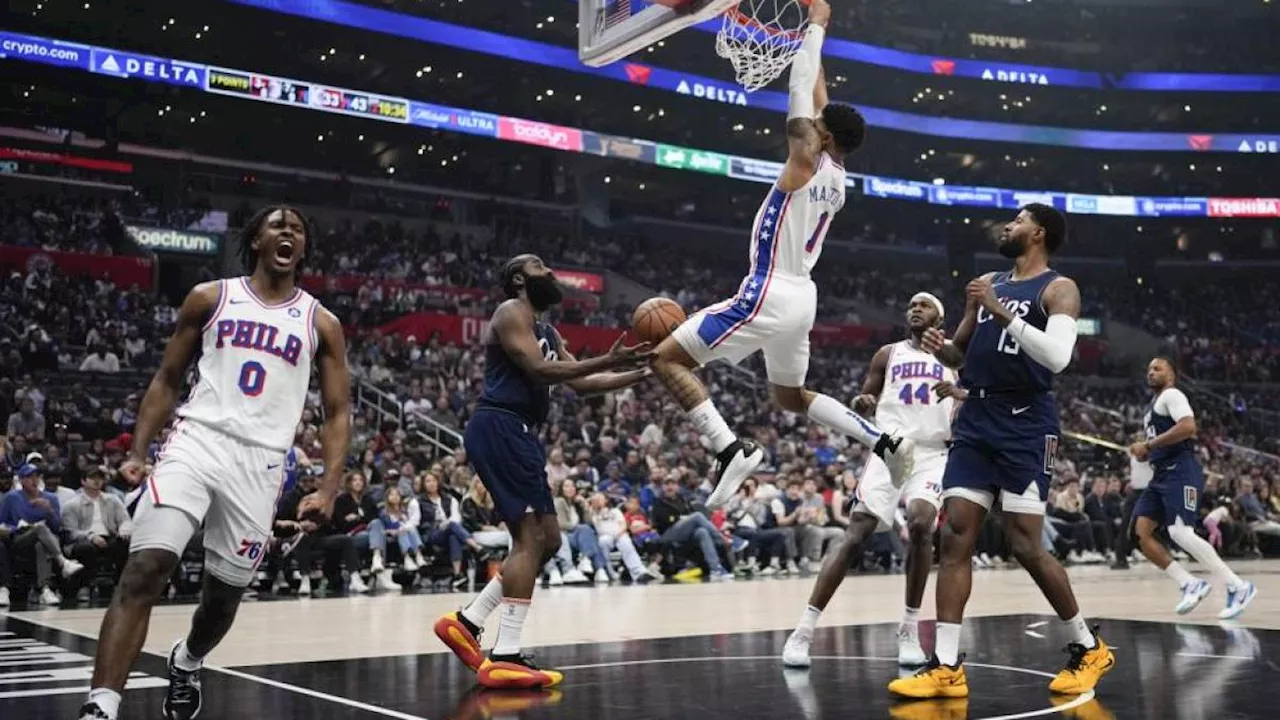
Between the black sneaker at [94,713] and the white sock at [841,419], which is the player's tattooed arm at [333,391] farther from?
the white sock at [841,419]

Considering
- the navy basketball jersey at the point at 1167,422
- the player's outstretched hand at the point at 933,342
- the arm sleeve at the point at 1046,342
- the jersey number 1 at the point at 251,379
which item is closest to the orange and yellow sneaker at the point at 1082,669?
the arm sleeve at the point at 1046,342

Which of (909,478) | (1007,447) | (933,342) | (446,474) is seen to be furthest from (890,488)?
(446,474)

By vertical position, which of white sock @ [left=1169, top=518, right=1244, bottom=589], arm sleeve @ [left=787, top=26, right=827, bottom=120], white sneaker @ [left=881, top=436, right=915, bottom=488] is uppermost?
arm sleeve @ [left=787, top=26, right=827, bottom=120]

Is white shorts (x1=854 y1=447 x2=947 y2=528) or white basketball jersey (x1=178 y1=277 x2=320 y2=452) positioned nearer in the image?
white basketball jersey (x1=178 y1=277 x2=320 y2=452)

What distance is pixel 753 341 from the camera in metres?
5.45

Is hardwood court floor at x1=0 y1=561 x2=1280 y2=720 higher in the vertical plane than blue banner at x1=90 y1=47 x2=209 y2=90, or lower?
lower

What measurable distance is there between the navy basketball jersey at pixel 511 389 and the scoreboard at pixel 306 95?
2444 centimetres

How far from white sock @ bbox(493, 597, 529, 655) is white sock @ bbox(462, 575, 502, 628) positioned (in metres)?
0.20

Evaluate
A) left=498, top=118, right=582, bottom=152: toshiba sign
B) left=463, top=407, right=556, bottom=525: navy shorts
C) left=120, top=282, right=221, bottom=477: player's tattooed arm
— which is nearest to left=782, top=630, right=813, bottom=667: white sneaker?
left=463, top=407, right=556, bottom=525: navy shorts

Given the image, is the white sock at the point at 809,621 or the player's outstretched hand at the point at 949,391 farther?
the white sock at the point at 809,621

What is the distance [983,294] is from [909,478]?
1929 millimetres

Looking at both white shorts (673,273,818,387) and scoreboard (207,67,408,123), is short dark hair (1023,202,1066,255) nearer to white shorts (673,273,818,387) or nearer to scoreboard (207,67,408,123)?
white shorts (673,273,818,387)

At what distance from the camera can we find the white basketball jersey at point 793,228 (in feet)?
18.2

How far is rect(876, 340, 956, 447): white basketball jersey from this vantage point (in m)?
→ 6.98
